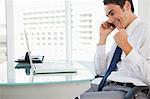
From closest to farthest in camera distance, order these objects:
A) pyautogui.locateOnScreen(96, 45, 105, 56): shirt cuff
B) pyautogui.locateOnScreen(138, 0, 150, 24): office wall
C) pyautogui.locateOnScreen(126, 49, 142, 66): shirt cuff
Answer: pyautogui.locateOnScreen(126, 49, 142, 66): shirt cuff → pyautogui.locateOnScreen(96, 45, 105, 56): shirt cuff → pyautogui.locateOnScreen(138, 0, 150, 24): office wall

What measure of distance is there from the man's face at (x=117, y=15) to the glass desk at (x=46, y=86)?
438mm

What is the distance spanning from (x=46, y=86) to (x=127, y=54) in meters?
0.64

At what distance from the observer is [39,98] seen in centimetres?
183

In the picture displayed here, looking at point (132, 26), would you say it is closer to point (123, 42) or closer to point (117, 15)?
point (117, 15)

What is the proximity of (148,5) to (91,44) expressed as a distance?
1.00 meters

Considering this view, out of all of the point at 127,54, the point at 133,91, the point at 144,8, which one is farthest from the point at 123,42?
the point at 144,8

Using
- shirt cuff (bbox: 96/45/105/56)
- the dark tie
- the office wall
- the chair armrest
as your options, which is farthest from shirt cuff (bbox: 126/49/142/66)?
the office wall

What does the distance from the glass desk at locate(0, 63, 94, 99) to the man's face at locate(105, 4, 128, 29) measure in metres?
0.44

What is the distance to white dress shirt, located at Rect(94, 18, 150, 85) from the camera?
140 centimetres

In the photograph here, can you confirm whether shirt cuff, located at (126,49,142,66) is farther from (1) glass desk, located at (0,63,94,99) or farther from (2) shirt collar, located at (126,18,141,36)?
(1) glass desk, located at (0,63,94,99)

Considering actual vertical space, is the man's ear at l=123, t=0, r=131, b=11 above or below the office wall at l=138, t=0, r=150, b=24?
below

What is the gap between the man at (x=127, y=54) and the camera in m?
1.42

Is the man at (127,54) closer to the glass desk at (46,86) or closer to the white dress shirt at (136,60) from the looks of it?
the white dress shirt at (136,60)

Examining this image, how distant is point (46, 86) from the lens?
1782 mm
